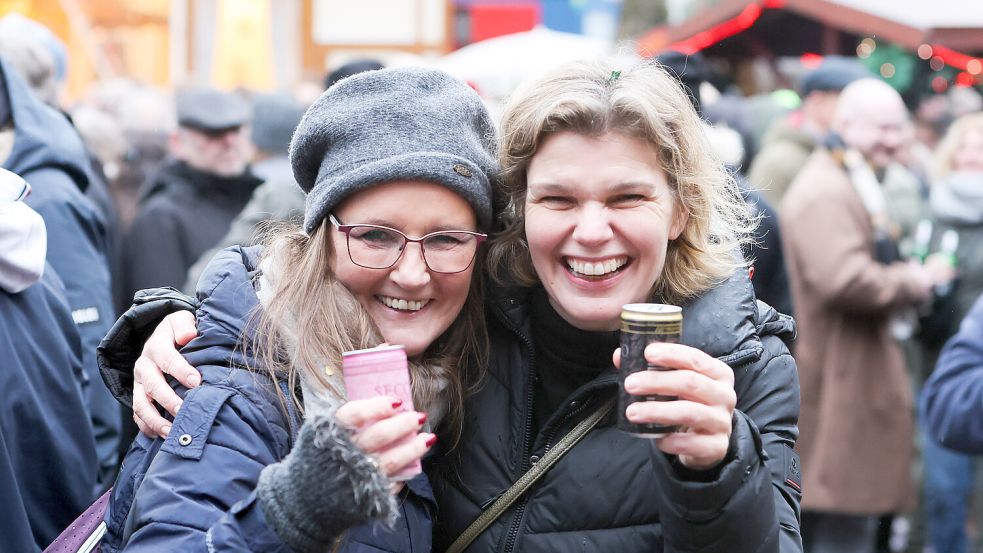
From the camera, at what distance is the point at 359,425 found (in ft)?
6.63

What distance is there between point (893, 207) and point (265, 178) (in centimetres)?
410

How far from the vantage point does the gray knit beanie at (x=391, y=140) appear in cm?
240

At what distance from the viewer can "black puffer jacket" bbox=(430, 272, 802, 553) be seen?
7.88 ft

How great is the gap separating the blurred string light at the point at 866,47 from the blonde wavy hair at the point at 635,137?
11.8 m

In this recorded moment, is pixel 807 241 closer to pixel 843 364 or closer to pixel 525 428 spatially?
pixel 843 364

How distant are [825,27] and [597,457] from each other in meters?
13.0

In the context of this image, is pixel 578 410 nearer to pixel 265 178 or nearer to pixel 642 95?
pixel 642 95

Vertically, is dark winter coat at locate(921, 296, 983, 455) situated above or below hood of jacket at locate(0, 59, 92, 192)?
below

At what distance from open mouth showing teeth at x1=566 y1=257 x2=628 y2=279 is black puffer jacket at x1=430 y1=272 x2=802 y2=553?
0.18 metres

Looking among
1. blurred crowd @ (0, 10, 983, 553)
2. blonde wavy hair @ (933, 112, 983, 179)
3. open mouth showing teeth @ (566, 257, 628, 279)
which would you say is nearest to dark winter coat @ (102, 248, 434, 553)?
open mouth showing teeth @ (566, 257, 628, 279)

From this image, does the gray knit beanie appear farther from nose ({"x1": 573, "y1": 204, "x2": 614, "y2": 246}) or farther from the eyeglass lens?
nose ({"x1": 573, "y1": 204, "x2": 614, "y2": 246})

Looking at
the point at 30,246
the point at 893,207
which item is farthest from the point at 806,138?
the point at 30,246

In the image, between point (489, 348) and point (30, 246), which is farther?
point (30, 246)

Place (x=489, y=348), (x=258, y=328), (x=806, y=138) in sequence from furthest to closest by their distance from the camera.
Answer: (x=806, y=138), (x=489, y=348), (x=258, y=328)
